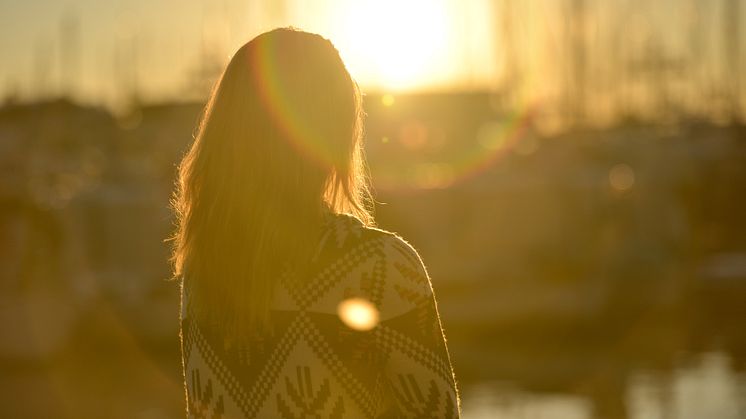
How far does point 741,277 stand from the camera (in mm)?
24344

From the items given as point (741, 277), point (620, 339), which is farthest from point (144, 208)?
point (741, 277)

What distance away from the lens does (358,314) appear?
5.89ft

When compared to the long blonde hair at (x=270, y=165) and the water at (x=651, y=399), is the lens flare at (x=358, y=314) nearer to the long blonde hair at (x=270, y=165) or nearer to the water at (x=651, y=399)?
the long blonde hair at (x=270, y=165)

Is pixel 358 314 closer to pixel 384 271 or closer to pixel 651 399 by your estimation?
pixel 384 271

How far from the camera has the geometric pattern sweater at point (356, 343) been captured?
1.77 meters

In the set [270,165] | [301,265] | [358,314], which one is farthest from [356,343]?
[270,165]

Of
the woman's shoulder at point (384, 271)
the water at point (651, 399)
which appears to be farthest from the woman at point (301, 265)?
the water at point (651, 399)

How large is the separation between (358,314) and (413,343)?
0.09m

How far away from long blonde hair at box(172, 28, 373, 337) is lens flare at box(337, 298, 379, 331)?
0.10 metres

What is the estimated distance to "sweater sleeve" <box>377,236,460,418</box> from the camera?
1.77 metres

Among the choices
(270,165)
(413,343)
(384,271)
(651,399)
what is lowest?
(651,399)

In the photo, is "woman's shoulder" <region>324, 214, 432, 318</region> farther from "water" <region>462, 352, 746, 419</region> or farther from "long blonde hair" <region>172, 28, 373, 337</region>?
"water" <region>462, 352, 746, 419</region>

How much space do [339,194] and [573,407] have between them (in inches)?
469

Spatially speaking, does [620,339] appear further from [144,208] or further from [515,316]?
[144,208]
